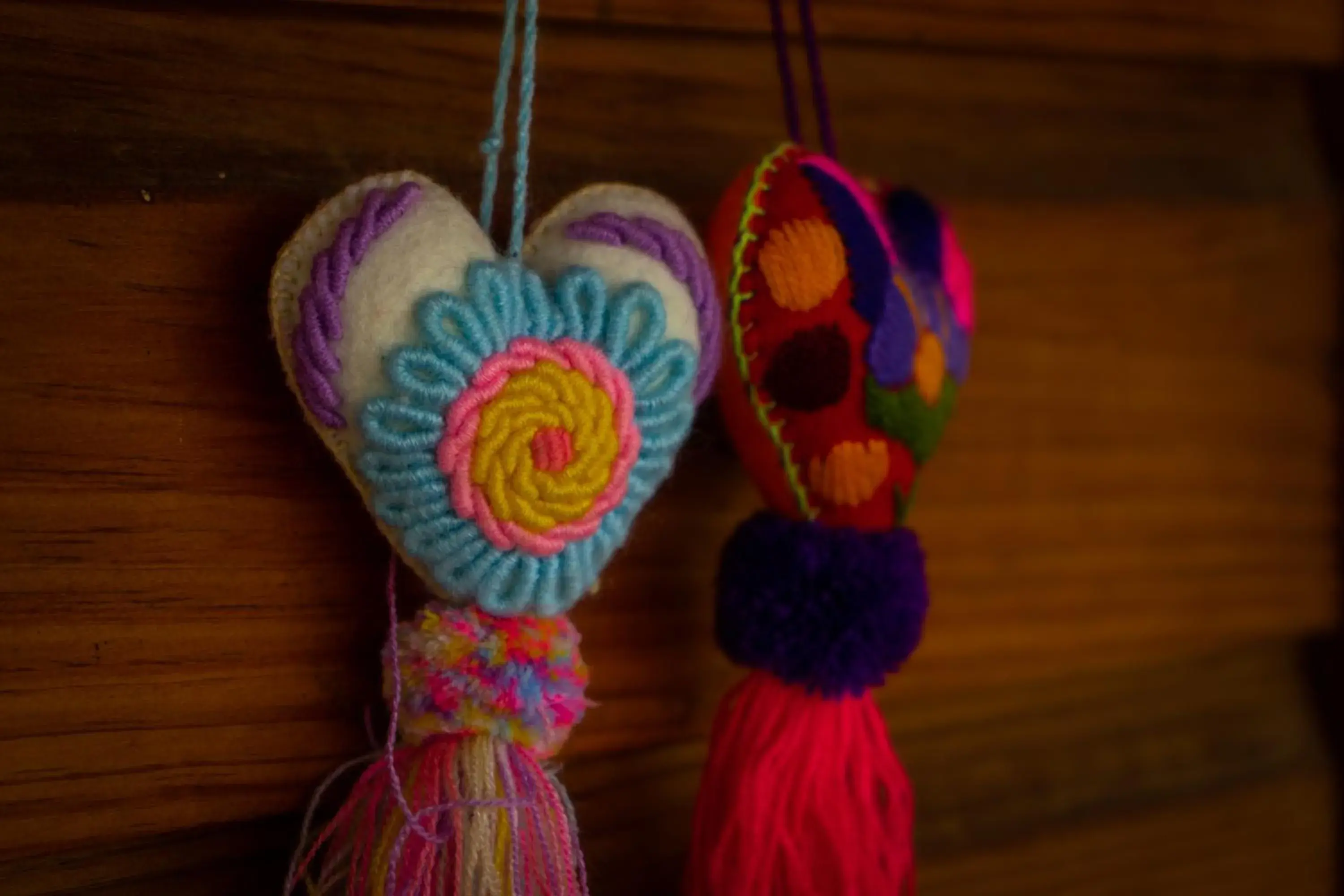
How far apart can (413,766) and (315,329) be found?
16 centimetres

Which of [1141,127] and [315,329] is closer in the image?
[315,329]

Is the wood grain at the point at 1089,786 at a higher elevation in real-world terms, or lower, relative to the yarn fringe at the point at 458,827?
lower

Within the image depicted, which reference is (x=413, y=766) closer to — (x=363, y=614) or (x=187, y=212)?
(x=363, y=614)

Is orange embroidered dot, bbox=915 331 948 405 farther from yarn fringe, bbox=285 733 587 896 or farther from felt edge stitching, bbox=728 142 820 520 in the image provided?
yarn fringe, bbox=285 733 587 896

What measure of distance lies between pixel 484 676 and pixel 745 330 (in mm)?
162

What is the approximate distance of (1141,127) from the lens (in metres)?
0.73

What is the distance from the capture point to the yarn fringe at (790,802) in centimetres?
50

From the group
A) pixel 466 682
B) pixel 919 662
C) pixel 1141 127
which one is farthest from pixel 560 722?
pixel 1141 127

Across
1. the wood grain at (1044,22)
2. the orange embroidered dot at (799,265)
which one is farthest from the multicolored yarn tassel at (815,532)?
the wood grain at (1044,22)

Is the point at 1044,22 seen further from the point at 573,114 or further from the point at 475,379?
the point at 475,379

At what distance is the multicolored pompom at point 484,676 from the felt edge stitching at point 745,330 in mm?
→ 109

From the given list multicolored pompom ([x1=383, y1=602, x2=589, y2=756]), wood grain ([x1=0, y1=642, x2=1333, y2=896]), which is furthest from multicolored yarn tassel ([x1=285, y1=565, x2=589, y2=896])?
wood grain ([x1=0, y1=642, x2=1333, y2=896])

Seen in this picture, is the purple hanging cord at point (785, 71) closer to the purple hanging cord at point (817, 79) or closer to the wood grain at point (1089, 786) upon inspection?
the purple hanging cord at point (817, 79)

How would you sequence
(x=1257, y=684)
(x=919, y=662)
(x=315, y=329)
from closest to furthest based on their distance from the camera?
(x=315, y=329)
(x=919, y=662)
(x=1257, y=684)
